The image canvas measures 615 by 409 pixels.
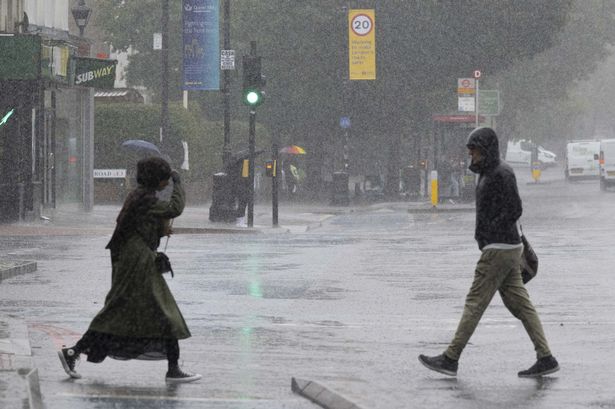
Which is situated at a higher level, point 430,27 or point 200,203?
point 430,27

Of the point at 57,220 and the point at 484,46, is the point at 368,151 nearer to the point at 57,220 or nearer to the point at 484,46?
the point at 484,46

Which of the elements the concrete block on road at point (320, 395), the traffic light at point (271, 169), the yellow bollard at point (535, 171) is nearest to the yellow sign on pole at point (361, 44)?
the traffic light at point (271, 169)

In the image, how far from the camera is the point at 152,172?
10875 millimetres

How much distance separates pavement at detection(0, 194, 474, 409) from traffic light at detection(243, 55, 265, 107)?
2742 millimetres

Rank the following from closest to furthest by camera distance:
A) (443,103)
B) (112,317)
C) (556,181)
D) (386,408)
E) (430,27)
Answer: (386,408)
(112,317)
(430,27)
(443,103)
(556,181)

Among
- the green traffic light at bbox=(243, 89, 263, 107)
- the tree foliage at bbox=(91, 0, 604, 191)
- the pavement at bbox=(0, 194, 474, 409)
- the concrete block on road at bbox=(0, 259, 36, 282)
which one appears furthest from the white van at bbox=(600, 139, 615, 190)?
the concrete block on road at bbox=(0, 259, 36, 282)

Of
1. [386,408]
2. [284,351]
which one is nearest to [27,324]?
[284,351]

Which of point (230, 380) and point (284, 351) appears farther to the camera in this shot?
point (284, 351)

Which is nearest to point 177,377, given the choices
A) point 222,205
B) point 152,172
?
point 152,172

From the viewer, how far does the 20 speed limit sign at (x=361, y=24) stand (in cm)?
4850

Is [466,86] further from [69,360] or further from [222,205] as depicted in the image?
[69,360]

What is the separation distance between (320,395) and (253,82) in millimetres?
24557

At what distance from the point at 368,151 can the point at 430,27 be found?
1955cm

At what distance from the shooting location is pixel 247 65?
112ft
